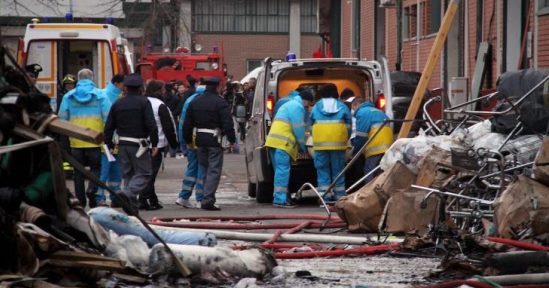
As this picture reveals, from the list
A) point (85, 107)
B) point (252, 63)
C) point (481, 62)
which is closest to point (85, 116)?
point (85, 107)

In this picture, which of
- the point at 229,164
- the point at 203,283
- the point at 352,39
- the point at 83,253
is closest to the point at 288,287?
the point at 203,283

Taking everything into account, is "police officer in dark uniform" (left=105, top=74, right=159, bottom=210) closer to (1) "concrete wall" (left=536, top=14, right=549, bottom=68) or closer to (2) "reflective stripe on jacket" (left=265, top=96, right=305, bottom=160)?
(2) "reflective stripe on jacket" (left=265, top=96, right=305, bottom=160)

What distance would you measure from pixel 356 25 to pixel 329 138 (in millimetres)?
26056

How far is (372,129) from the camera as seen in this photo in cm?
1692

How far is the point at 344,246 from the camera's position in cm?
1182

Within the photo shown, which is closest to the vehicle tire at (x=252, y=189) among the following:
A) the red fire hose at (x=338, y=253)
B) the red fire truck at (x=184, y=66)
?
the red fire hose at (x=338, y=253)

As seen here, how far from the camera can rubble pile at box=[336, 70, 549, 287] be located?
34.0ft

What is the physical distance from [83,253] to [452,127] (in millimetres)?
6769

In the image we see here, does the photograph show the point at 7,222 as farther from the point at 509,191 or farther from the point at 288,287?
the point at 509,191

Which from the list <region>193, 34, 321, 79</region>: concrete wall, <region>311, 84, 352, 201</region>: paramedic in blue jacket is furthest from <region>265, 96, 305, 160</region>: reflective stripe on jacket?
<region>193, 34, 321, 79</region>: concrete wall

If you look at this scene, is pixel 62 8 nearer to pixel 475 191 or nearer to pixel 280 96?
pixel 280 96

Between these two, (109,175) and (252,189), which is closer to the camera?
(109,175)

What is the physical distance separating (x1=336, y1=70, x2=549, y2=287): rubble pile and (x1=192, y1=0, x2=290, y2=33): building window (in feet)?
153

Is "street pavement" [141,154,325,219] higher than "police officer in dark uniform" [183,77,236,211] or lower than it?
lower
